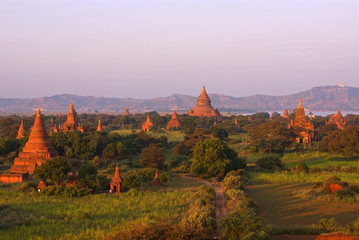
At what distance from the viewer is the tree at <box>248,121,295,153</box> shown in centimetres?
5441

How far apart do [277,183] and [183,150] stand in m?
17.9

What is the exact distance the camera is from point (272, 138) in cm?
5434

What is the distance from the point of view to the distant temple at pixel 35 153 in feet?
137

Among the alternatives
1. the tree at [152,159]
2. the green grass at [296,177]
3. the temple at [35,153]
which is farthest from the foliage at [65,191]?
the green grass at [296,177]

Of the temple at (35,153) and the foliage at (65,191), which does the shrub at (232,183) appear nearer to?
the foliage at (65,191)

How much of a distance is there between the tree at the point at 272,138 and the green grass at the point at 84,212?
2509 centimetres

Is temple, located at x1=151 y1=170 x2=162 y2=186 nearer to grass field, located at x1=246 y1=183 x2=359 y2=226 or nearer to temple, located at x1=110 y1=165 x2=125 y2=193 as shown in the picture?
temple, located at x1=110 y1=165 x2=125 y2=193

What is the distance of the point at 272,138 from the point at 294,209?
28323mm

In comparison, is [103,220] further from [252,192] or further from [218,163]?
[218,163]

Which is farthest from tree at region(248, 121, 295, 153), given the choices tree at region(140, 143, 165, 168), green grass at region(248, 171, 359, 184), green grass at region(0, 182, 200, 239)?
green grass at region(0, 182, 200, 239)

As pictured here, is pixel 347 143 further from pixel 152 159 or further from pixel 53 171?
pixel 53 171

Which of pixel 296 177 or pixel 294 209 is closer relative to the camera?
pixel 294 209

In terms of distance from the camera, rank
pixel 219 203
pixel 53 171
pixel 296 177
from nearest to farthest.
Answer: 1. pixel 219 203
2. pixel 53 171
3. pixel 296 177

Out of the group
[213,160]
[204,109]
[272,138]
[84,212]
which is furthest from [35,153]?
[204,109]
